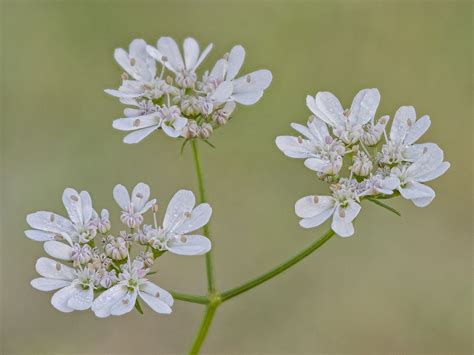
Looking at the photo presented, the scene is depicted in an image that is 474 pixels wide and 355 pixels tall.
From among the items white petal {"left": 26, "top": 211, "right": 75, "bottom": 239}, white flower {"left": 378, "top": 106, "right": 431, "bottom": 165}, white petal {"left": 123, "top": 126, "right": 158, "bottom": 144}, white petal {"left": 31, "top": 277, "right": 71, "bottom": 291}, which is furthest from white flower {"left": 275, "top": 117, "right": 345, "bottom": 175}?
white petal {"left": 31, "top": 277, "right": 71, "bottom": 291}

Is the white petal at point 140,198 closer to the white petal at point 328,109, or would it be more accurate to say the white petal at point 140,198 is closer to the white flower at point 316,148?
the white flower at point 316,148

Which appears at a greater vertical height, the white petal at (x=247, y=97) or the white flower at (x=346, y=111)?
the white petal at (x=247, y=97)

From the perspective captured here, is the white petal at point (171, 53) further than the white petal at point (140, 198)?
Yes

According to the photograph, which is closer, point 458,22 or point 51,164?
point 51,164

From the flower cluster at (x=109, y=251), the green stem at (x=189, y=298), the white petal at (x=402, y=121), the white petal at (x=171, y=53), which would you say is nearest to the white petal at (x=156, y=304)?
the flower cluster at (x=109, y=251)

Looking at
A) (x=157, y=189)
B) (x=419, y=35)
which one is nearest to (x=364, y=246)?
(x=157, y=189)

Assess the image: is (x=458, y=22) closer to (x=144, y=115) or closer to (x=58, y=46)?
(x=58, y=46)

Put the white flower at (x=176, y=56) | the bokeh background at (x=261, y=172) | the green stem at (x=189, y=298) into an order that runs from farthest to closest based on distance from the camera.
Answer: the bokeh background at (x=261, y=172) → the white flower at (x=176, y=56) → the green stem at (x=189, y=298)

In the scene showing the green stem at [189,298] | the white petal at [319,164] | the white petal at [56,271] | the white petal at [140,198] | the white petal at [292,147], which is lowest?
the green stem at [189,298]
